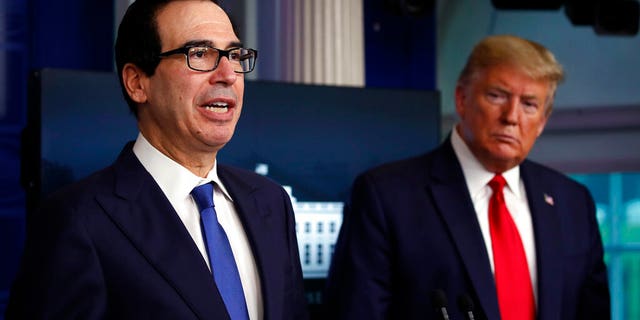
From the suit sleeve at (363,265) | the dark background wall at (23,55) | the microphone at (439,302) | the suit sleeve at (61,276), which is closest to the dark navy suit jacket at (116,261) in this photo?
the suit sleeve at (61,276)

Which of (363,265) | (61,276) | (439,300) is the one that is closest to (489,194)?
(363,265)

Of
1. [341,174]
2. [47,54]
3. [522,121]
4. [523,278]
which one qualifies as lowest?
[523,278]

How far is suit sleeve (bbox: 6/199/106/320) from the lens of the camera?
1494mm

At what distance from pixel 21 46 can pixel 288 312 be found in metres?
1.72

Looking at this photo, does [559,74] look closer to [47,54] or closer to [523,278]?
[523,278]

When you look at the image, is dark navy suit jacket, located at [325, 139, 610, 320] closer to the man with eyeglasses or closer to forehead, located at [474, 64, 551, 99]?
forehead, located at [474, 64, 551, 99]

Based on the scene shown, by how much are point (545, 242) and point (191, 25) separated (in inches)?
46.1

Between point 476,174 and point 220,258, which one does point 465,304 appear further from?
point 476,174

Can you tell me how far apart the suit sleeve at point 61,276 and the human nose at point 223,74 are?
1.16 feet

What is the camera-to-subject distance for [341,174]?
3.06 meters

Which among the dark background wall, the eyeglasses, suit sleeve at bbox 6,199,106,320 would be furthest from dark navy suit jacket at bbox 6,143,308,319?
the dark background wall

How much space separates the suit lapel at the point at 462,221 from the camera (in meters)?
2.31

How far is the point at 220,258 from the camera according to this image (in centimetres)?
166

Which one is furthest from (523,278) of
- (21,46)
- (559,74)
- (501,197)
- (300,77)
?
(21,46)
